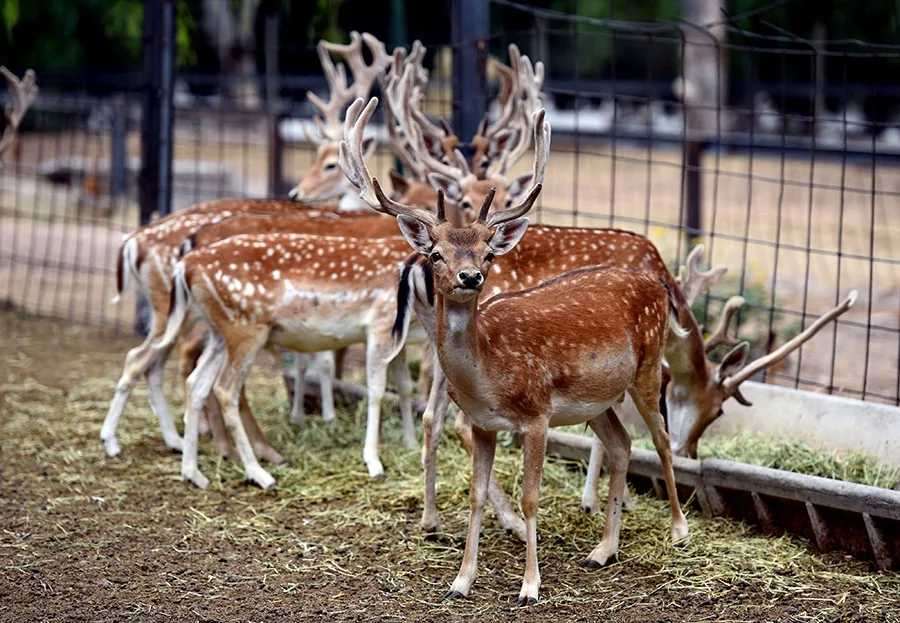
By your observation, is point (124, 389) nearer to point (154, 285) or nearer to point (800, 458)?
point (154, 285)

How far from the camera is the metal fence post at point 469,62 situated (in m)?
7.44

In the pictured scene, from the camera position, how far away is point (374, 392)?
603 cm

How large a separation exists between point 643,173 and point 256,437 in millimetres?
13048

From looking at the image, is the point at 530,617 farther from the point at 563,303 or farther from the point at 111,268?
the point at 111,268

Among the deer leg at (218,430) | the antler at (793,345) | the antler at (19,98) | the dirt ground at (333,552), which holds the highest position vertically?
the antler at (19,98)

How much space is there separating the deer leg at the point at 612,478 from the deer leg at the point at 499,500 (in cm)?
36

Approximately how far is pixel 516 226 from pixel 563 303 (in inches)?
18.6

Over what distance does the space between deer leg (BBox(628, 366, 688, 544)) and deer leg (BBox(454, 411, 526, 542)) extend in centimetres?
61

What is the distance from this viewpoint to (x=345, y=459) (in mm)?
6199

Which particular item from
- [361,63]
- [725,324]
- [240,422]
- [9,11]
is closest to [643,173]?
[9,11]

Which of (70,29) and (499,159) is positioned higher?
(70,29)

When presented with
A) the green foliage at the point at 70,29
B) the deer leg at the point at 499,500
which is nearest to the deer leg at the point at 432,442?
the deer leg at the point at 499,500

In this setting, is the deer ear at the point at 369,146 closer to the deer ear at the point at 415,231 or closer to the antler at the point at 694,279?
the antler at the point at 694,279

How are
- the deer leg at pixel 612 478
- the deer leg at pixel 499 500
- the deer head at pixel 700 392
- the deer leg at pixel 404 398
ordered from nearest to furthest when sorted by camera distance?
the deer leg at pixel 612 478, the deer leg at pixel 499 500, the deer head at pixel 700 392, the deer leg at pixel 404 398
